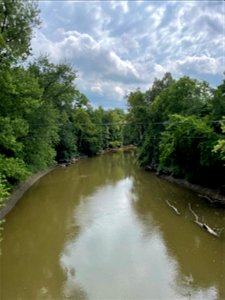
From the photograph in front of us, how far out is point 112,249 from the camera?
1218cm

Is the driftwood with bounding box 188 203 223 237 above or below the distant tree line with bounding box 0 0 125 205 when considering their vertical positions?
below

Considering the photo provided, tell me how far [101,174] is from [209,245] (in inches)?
811

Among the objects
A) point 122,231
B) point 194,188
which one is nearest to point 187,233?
point 122,231

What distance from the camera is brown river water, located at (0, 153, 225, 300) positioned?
9336 mm

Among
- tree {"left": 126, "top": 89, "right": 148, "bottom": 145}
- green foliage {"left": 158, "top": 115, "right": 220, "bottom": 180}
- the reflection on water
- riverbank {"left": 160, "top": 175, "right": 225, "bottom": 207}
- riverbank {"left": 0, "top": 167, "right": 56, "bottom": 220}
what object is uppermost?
tree {"left": 126, "top": 89, "right": 148, "bottom": 145}

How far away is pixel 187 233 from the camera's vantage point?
45.1ft

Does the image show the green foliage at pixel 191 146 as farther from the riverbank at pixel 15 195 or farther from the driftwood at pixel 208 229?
the riverbank at pixel 15 195

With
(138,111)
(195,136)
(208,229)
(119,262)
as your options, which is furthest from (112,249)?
(138,111)

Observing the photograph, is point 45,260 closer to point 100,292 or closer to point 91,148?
point 100,292

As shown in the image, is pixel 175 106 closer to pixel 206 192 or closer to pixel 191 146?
pixel 191 146

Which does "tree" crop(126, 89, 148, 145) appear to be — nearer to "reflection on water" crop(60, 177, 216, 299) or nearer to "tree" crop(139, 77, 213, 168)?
"tree" crop(139, 77, 213, 168)

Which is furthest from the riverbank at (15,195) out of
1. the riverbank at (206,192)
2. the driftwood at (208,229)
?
the riverbank at (206,192)

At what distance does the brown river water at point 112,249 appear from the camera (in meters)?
9.34

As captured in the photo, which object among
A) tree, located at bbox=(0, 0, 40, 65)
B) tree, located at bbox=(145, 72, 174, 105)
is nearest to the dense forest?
tree, located at bbox=(0, 0, 40, 65)
